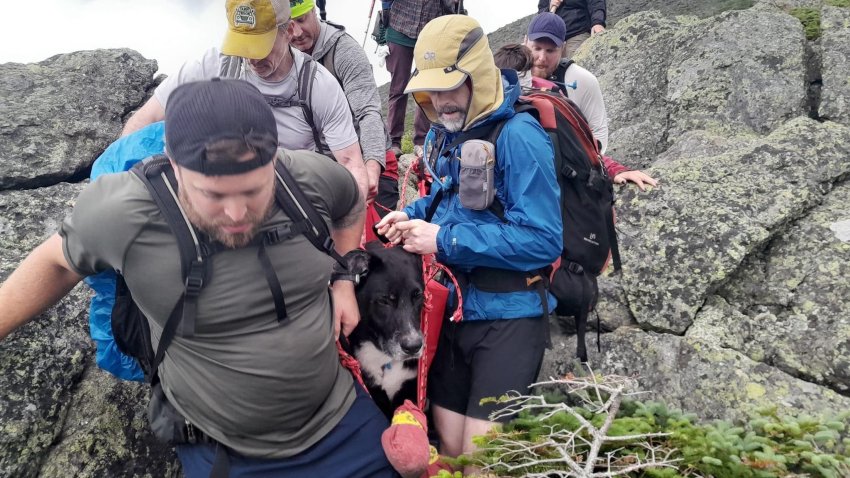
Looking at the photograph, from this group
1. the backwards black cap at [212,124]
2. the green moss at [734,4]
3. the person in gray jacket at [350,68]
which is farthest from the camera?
the green moss at [734,4]

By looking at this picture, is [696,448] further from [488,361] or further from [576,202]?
[576,202]

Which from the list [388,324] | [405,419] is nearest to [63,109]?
[388,324]

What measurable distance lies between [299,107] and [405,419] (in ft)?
9.80

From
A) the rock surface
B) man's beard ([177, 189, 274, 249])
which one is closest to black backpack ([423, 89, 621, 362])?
the rock surface

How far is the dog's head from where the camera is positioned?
432 centimetres

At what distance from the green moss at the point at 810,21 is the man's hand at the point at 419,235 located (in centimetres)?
786

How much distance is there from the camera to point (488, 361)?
4.11 m

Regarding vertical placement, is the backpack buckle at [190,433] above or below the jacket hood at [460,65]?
below

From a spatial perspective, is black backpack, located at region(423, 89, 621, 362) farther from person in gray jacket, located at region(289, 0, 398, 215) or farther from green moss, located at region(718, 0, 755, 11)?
green moss, located at region(718, 0, 755, 11)

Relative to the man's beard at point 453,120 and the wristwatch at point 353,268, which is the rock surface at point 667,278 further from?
the man's beard at point 453,120

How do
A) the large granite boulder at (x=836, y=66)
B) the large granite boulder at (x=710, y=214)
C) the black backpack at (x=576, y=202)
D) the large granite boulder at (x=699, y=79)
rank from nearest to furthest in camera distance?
the black backpack at (x=576, y=202)
the large granite boulder at (x=710, y=214)
the large granite boulder at (x=836, y=66)
the large granite boulder at (x=699, y=79)

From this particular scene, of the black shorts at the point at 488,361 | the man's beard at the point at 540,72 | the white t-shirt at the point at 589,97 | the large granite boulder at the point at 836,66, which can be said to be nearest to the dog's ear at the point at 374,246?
the black shorts at the point at 488,361

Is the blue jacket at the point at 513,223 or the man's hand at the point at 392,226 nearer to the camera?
the blue jacket at the point at 513,223

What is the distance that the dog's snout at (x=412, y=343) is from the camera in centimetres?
421
